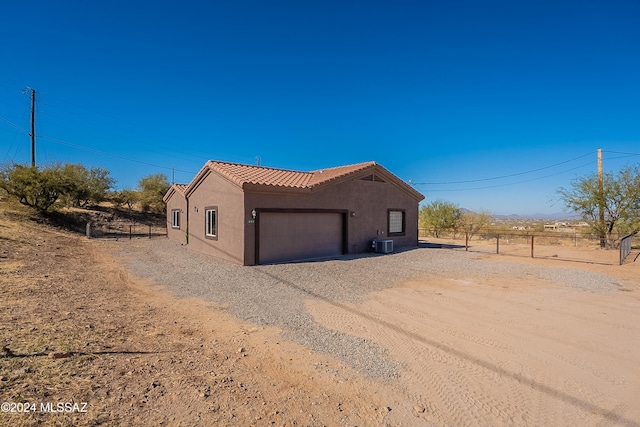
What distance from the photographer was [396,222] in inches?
701

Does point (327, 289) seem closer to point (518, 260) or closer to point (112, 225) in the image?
point (518, 260)

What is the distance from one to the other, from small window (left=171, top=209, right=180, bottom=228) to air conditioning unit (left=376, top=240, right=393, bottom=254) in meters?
13.1

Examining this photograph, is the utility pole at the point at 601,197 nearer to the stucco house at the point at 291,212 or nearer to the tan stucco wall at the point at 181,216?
the stucco house at the point at 291,212

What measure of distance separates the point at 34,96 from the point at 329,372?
119 ft

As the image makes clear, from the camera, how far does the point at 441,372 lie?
3.82m

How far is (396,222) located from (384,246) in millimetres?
2763

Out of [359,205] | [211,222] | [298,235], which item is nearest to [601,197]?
[359,205]

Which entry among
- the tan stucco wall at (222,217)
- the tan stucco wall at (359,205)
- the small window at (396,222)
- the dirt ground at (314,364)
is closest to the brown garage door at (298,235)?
the tan stucco wall at (359,205)

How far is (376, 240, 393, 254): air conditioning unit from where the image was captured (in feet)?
51.0

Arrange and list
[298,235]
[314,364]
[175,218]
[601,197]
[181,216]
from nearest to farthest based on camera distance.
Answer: [314,364], [298,235], [601,197], [181,216], [175,218]

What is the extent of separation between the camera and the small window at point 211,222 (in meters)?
14.0

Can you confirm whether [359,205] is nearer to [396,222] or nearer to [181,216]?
[396,222]

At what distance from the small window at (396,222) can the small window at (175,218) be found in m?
13.4

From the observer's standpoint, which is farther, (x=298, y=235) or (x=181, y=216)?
(x=181, y=216)
